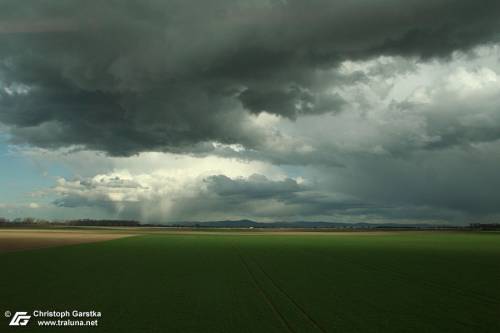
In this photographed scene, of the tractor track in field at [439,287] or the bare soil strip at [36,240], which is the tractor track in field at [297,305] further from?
the bare soil strip at [36,240]

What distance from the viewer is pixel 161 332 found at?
15.5 meters

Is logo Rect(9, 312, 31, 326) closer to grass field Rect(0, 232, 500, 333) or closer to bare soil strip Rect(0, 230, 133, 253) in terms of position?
grass field Rect(0, 232, 500, 333)

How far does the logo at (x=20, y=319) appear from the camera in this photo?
55.1 feet

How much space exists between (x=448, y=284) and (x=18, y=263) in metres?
36.0

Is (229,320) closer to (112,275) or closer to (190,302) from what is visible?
(190,302)

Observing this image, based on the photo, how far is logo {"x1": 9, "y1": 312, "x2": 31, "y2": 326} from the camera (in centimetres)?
1678

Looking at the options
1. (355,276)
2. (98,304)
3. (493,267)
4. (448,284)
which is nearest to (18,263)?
(98,304)

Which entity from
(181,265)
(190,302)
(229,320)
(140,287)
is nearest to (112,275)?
(140,287)

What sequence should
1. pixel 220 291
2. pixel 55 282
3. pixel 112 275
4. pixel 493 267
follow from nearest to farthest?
pixel 220 291 → pixel 55 282 → pixel 112 275 → pixel 493 267

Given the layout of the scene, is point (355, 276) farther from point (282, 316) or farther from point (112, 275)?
point (112, 275)

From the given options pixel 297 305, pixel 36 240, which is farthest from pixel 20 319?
pixel 36 240

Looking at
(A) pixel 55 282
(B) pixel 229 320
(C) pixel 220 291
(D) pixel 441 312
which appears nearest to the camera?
(B) pixel 229 320

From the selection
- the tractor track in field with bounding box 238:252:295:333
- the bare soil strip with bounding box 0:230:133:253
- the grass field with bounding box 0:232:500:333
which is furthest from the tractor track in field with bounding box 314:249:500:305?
the bare soil strip with bounding box 0:230:133:253

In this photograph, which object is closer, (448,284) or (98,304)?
(98,304)
